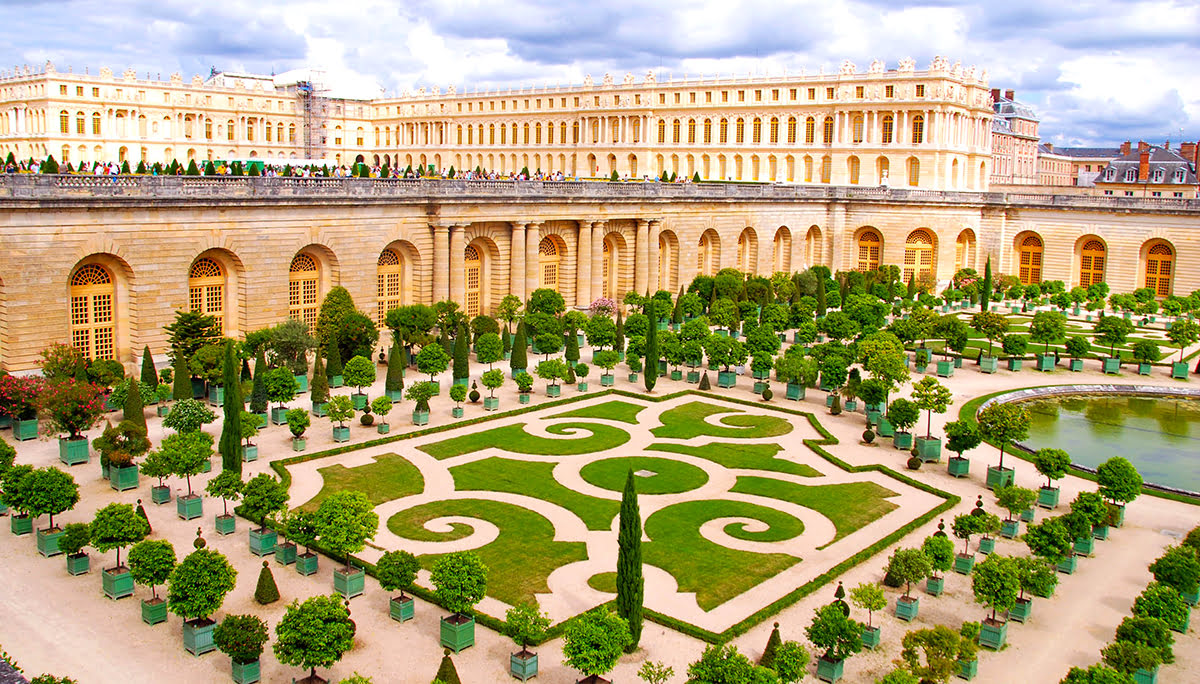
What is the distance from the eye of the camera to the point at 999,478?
32.4 meters

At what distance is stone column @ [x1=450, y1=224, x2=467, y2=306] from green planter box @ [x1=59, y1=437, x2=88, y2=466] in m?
23.3

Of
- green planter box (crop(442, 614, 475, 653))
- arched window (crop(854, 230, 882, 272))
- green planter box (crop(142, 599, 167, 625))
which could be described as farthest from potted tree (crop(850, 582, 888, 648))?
arched window (crop(854, 230, 882, 272))

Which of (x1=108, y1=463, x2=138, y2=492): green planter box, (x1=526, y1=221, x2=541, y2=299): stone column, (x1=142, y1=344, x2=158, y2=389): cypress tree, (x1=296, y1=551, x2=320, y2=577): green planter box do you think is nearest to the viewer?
(x1=296, y1=551, x2=320, y2=577): green planter box

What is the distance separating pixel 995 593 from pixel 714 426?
17.4 metres

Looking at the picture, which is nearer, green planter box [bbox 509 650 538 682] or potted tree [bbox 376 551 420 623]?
green planter box [bbox 509 650 538 682]

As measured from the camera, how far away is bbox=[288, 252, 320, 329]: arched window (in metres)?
48.1

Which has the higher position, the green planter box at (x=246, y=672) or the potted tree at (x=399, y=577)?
the potted tree at (x=399, y=577)

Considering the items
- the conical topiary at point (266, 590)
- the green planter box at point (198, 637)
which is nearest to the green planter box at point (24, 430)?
the conical topiary at point (266, 590)

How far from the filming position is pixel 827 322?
52219 mm

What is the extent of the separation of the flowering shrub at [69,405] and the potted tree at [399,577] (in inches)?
586

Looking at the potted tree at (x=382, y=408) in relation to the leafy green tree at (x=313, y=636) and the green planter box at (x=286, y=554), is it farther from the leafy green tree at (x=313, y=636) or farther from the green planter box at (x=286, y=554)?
the leafy green tree at (x=313, y=636)

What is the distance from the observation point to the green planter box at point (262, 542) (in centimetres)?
2592

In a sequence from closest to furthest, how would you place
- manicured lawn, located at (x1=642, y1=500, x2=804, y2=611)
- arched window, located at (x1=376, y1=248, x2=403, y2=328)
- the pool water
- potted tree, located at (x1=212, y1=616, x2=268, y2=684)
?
potted tree, located at (x1=212, y1=616, x2=268, y2=684) < manicured lawn, located at (x1=642, y1=500, x2=804, y2=611) < the pool water < arched window, located at (x1=376, y1=248, x2=403, y2=328)

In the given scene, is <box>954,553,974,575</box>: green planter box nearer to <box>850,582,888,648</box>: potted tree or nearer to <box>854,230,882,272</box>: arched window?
<box>850,582,888,648</box>: potted tree
